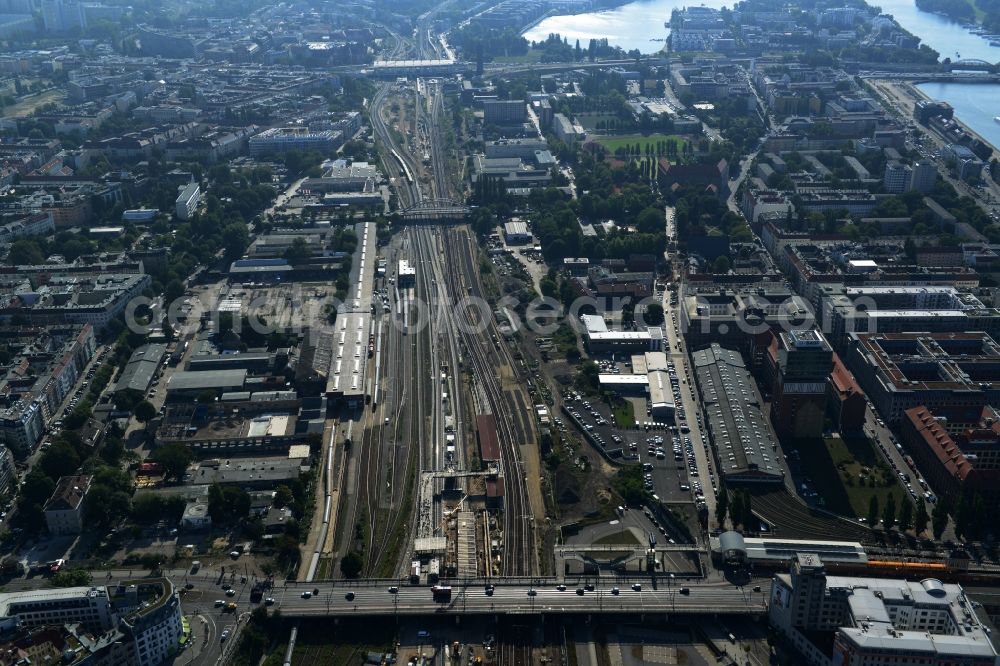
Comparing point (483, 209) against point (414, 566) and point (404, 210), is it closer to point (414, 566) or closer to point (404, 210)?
point (404, 210)

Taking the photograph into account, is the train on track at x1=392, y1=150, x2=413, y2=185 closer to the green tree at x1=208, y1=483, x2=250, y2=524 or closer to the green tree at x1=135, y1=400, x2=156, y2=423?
the green tree at x1=135, y1=400, x2=156, y2=423

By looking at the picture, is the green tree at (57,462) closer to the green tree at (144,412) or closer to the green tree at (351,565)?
the green tree at (144,412)

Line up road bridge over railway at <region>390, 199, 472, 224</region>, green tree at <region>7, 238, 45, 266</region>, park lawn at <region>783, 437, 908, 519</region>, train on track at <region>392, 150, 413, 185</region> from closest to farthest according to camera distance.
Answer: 1. park lawn at <region>783, 437, 908, 519</region>
2. green tree at <region>7, 238, 45, 266</region>
3. road bridge over railway at <region>390, 199, 472, 224</region>
4. train on track at <region>392, 150, 413, 185</region>

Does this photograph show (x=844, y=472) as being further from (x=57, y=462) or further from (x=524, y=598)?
(x=57, y=462)

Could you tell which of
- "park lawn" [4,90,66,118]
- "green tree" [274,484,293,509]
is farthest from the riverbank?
"park lawn" [4,90,66,118]

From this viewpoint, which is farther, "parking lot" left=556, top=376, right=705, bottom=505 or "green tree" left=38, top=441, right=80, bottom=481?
"green tree" left=38, top=441, right=80, bottom=481

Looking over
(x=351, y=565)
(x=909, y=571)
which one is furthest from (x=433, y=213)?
(x=909, y=571)

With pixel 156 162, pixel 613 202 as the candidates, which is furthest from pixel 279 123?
pixel 613 202
